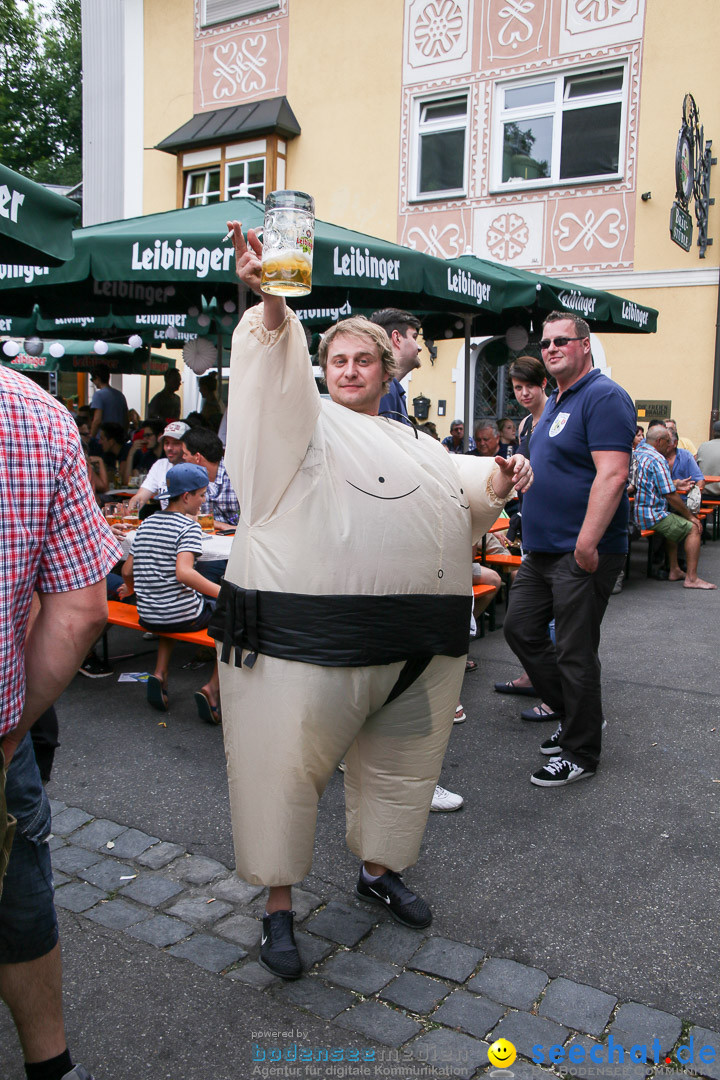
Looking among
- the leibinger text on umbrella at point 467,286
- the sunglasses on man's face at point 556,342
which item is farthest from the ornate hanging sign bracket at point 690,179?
the sunglasses on man's face at point 556,342

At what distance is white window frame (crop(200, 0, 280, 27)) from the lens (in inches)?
635

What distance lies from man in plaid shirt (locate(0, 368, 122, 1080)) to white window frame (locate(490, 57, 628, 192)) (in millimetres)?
12860

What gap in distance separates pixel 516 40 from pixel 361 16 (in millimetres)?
3038

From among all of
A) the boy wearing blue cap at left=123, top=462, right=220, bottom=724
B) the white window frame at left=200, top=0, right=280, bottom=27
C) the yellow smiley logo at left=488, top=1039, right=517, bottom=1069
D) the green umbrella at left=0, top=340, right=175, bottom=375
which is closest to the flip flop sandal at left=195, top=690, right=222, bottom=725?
the boy wearing blue cap at left=123, top=462, right=220, bottom=724

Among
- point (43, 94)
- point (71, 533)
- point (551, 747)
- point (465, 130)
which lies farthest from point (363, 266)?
point (43, 94)

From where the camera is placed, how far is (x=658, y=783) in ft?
12.6

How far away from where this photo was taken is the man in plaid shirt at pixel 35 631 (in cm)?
162

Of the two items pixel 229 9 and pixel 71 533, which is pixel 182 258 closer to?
pixel 71 533

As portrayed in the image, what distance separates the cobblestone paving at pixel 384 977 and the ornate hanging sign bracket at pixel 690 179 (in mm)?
10165

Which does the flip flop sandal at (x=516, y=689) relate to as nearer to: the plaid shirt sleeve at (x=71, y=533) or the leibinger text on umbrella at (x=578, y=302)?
the plaid shirt sleeve at (x=71, y=533)

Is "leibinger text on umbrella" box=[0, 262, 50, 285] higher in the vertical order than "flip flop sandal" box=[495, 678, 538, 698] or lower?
higher

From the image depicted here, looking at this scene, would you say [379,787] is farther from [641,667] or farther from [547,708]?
[641,667]

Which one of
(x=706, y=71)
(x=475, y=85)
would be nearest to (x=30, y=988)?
(x=706, y=71)

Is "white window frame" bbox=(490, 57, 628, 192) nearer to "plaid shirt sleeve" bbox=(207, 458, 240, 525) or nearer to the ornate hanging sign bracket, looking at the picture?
the ornate hanging sign bracket
